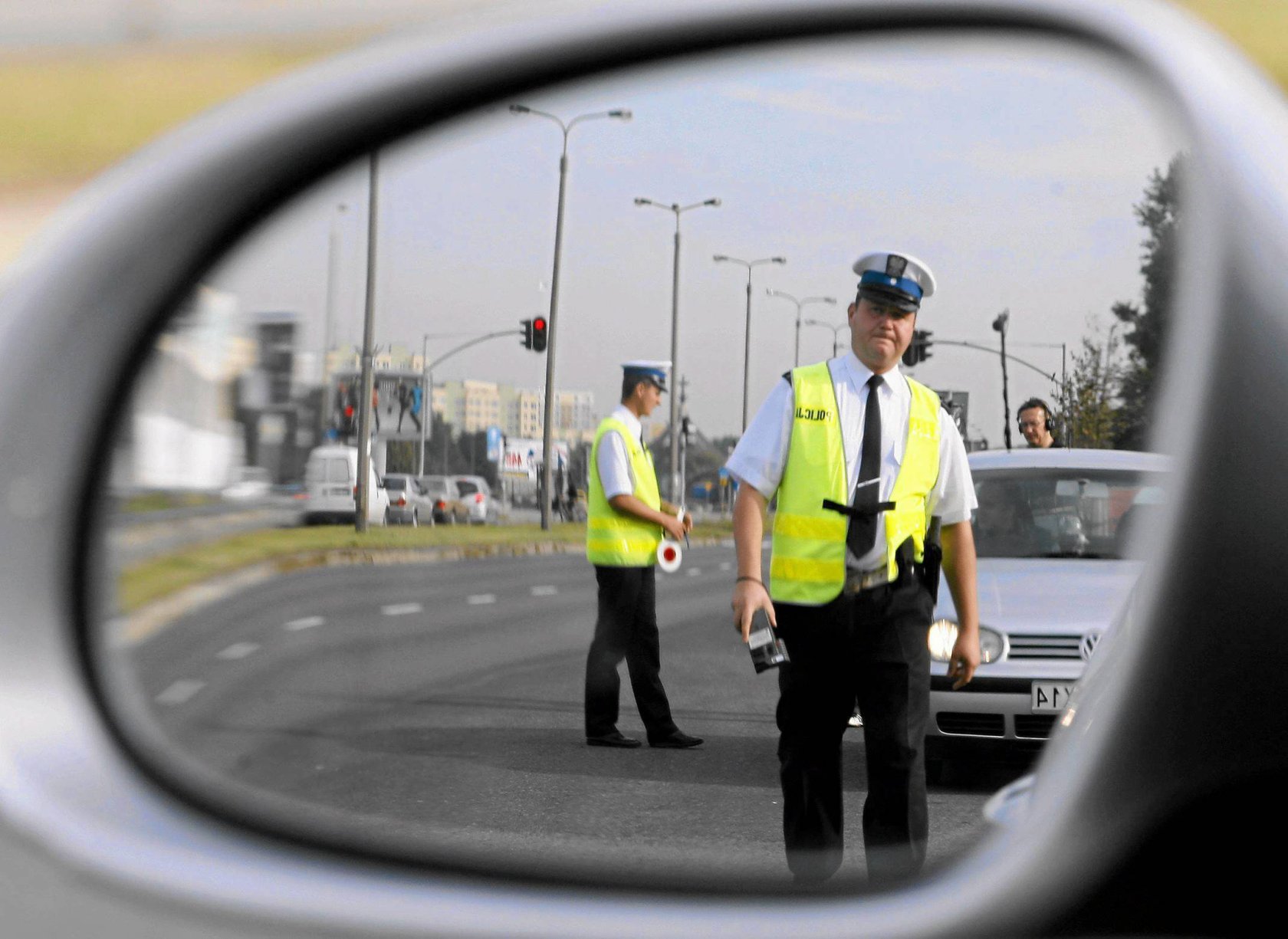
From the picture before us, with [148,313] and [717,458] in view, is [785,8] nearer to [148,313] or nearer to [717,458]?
[717,458]

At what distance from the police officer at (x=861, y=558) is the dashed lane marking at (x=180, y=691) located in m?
0.68

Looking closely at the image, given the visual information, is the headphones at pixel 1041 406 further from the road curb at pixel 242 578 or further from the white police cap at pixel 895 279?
the road curb at pixel 242 578

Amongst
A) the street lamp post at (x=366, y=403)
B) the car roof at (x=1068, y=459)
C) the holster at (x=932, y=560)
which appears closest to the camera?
the car roof at (x=1068, y=459)

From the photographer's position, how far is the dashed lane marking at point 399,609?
5.76ft

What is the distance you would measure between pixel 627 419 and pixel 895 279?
0.34m

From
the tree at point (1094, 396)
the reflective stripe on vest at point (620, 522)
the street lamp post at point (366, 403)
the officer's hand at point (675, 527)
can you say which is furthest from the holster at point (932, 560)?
the street lamp post at point (366, 403)

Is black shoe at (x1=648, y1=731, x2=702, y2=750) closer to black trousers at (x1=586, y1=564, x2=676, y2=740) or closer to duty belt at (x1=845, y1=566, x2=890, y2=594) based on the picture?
black trousers at (x1=586, y1=564, x2=676, y2=740)

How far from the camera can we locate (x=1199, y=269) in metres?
1.30

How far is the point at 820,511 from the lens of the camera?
8.39ft

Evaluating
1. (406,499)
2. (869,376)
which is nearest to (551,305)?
(406,499)

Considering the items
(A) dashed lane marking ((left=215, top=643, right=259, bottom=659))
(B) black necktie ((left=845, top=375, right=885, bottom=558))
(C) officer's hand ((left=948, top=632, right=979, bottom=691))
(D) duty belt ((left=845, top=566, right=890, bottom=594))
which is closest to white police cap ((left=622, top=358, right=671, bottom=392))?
(A) dashed lane marking ((left=215, top=643, right=259, bottom=659))

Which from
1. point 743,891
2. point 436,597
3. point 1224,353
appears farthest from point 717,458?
point 1224,353

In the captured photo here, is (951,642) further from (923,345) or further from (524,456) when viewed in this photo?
(524,456)

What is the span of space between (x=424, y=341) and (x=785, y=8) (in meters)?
0.52
